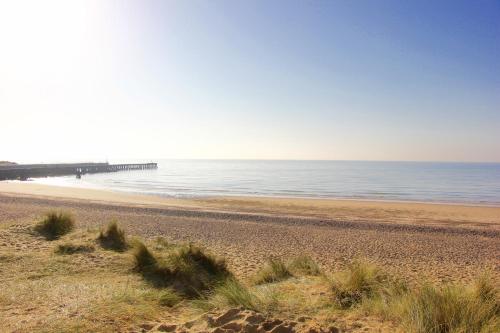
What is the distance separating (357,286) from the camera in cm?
585

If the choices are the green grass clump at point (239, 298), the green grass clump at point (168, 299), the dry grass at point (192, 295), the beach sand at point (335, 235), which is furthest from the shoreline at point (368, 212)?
the green grass clump at point (239, 298)

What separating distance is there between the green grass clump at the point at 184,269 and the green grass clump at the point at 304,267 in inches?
56.6

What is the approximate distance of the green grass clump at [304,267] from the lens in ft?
26.4

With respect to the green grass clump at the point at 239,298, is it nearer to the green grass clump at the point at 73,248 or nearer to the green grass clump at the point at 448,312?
the green grass clump at the point at 448,312

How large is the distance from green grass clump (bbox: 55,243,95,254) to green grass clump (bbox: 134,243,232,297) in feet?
6.10

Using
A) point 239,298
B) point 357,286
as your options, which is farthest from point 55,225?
point 357,286

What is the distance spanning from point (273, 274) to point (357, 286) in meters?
2.17

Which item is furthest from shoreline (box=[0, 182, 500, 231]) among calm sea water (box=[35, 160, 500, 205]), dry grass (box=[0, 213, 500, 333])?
dry grass (box=[0, 213, 500, 333])

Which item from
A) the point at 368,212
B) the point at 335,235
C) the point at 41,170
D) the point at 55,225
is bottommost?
the point at 368,212

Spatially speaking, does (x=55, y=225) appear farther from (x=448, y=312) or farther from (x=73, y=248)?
(x=448, y=312)

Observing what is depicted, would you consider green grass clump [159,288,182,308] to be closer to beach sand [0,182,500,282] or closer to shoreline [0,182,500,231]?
beach sand [0,182,500,282]

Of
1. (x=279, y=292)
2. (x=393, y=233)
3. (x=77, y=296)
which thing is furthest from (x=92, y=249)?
(x=393, y=233)

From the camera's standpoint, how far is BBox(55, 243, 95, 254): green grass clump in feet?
29.7

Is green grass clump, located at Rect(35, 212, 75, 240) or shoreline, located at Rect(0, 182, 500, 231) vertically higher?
green grass clump, located at Rect(35, 212, 75, 240)
